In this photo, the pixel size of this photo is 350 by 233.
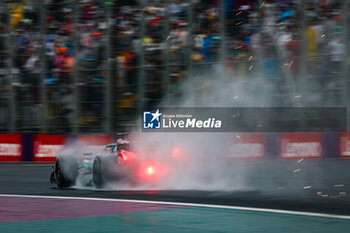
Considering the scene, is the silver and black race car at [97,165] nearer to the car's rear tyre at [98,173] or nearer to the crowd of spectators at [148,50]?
the car's rear tyre at [98,173]

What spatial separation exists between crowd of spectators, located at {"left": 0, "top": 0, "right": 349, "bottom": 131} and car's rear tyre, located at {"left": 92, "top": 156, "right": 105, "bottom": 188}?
7.05 metres

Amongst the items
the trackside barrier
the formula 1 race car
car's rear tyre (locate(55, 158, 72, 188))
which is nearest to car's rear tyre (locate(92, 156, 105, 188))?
the formula 1 race car

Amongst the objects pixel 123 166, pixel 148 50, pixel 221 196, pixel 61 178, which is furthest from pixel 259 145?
pixel 221 196

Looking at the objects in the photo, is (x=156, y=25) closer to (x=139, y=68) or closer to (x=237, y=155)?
(x=139, y=68)

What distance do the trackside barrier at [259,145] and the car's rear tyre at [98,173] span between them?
6.17m

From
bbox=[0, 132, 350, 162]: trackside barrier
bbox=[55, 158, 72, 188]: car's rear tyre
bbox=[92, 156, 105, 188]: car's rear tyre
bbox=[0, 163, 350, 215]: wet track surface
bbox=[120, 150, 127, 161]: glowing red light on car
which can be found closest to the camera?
bbox=[0, 163, 350, 215]: wet track surface

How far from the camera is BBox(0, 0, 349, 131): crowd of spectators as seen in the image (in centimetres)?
1712

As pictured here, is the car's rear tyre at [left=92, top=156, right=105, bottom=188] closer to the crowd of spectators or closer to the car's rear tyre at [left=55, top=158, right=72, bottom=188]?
the car's rear tyre at [left=55, top=158, right=72, bottom=188]

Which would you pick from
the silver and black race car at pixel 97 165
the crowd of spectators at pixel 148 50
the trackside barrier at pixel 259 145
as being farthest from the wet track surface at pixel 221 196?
the crowd of spectators at pixel 148 50

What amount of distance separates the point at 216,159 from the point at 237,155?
4177 mm

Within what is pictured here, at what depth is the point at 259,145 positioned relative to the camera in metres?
18.8

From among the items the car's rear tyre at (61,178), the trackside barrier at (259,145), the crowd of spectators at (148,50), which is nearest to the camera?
the car's rear tyre at (61,178)

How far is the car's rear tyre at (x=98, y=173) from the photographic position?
36.8 feet

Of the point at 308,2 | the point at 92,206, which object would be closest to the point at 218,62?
the point at 308,2
